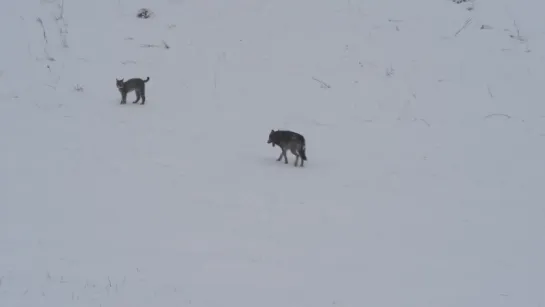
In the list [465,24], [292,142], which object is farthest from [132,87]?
[465,24]

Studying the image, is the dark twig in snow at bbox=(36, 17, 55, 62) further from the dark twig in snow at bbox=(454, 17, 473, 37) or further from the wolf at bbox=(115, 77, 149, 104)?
the dark twig in snow at bbox=(454, 17, 473, 37)

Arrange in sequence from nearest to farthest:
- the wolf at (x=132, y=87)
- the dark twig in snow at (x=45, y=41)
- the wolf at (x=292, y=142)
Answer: the wolf at (x=292, y=142), the wolf at (x=132, y=87), the dark twig in snow at (x=45, y=41)

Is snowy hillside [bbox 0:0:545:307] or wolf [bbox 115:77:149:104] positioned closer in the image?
snowy hillside [bbox 0:0:545:307]

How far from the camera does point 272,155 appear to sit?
39.1 ft

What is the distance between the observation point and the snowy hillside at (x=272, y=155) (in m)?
6.78

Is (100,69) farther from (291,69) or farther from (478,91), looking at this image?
(478,91)

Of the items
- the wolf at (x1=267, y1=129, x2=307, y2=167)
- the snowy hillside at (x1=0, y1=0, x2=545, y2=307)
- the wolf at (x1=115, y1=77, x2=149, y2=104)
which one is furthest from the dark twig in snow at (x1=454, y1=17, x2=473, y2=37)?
the wolf at (x1=115, y1=77, x2=149, y2=104)

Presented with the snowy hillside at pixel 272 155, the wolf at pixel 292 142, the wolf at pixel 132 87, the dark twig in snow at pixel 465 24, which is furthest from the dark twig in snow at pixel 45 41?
the dark twig in snow at pixel 465 24

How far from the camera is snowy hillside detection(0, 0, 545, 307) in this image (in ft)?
22.2

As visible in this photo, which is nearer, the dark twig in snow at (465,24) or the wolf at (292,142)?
the wolf at (292,142)

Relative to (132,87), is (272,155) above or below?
below

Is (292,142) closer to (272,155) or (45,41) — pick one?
(272,155)

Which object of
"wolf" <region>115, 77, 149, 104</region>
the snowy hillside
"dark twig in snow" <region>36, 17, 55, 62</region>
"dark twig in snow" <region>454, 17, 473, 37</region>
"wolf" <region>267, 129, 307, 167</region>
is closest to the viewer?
the snowy hillside

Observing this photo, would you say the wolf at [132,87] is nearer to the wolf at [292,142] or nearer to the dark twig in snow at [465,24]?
the wolf at [292,142]
